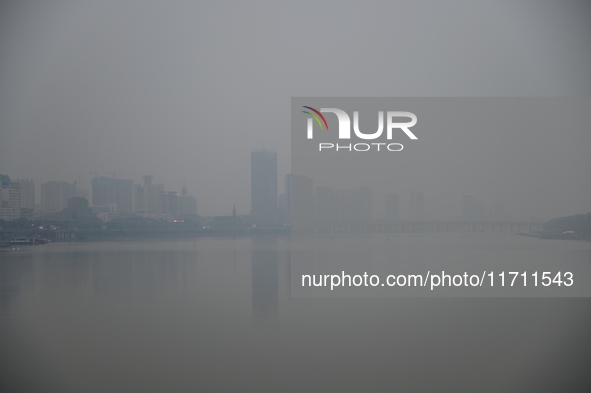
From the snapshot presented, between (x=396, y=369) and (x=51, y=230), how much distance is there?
3315 cm

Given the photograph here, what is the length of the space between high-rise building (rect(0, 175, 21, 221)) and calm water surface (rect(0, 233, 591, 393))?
29.0m

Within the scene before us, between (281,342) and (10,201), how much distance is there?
33789 mm

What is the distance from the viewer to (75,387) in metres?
4.27

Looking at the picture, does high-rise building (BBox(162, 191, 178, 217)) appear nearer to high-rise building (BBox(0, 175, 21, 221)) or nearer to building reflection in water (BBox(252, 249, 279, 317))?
high-rise building (BBox(0, 175, 21, 221))

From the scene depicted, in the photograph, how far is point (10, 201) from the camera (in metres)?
34.3

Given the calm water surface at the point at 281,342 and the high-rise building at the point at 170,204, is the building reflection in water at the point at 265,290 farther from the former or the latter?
the high-rise building at the point at 170,204

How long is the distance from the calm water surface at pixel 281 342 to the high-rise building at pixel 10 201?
95.0 feet

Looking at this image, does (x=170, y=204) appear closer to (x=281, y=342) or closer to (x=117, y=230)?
(x=117, y=230)

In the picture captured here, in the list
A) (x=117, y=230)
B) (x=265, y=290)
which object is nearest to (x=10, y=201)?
(x=117, y=230)

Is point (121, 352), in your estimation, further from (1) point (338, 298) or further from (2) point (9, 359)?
(1) point (338, 298)

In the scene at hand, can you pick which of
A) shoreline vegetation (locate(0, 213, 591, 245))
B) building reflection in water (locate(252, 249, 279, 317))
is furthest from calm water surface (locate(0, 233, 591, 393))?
shoreline vegetation (locate(0, 213, 591, 245))

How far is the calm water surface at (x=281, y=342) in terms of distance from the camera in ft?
14.0

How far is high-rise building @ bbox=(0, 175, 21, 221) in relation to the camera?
112ft

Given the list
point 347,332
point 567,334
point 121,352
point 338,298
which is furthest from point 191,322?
point 567,334
